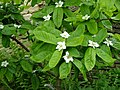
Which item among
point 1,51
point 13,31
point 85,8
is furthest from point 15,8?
point 1,51

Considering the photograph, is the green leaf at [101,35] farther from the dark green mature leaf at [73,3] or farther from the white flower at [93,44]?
the dark green mature leaf at [73,3]

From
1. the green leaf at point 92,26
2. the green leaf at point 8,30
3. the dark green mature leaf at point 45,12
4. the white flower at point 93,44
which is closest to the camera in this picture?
the white flower at point 93,44

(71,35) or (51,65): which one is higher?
(71,35)

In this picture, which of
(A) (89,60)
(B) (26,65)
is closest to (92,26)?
(A) (89,60)

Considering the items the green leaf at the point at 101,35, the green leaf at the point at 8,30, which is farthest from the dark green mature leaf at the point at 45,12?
the green leaf at the point at 101,35

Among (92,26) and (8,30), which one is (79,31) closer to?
(92,26)

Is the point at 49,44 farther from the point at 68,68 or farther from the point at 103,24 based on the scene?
the point at 103,24
